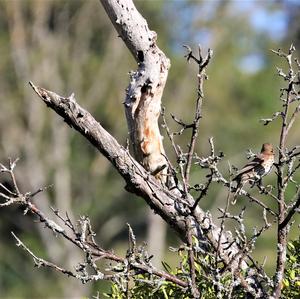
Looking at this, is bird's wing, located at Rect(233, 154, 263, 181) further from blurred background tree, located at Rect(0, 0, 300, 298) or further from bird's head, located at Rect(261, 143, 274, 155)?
blurred background tree, located at Rect(0, 0, 300, 298)

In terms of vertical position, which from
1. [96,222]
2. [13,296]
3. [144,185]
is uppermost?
[96,222]

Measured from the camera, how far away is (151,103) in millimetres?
4266

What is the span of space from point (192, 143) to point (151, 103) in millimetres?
795

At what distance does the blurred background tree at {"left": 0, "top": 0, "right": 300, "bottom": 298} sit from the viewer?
23.2 m

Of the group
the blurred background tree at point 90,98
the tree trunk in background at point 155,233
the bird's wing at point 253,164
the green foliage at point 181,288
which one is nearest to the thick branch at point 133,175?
the green foliage at point 181,288

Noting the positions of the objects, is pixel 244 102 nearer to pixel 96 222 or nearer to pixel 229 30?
pixel 229 30

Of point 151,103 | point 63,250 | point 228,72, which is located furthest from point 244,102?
point 151,103

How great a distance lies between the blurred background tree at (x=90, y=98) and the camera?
23203mm

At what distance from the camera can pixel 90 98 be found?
2397cm

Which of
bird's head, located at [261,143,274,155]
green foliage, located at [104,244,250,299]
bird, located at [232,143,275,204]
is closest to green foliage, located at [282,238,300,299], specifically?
green foliage, located at [104,244,250,299]

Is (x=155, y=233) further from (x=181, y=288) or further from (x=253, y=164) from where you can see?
(x=181, y=288)

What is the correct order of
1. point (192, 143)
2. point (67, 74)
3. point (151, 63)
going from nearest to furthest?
1. point (192, 143)
2. point (151, 63)
3. point (67, 74)

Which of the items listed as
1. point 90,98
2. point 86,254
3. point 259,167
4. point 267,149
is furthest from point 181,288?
point 90,98

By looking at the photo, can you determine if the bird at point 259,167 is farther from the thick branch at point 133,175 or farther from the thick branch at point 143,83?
the thick branch at point 143,83
